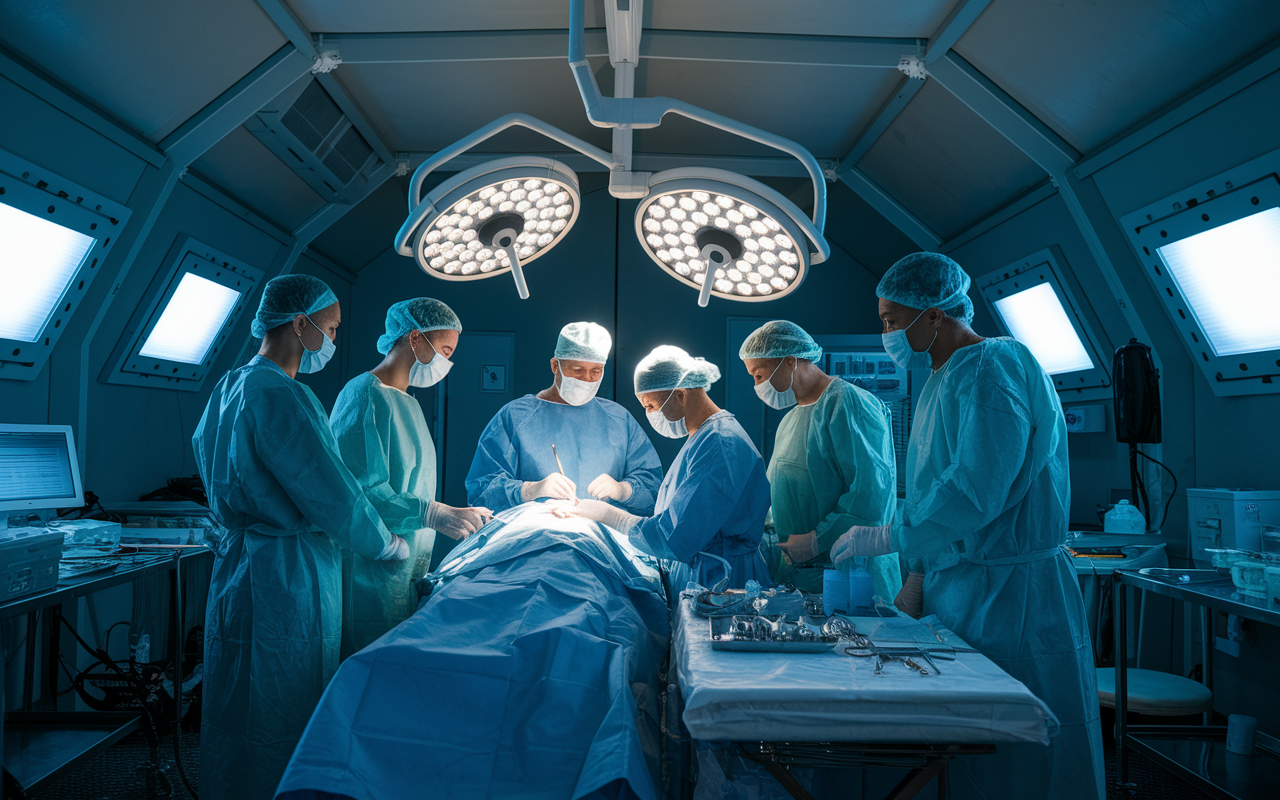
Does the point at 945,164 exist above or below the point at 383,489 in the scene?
above

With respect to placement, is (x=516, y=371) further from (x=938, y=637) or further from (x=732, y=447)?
(x=938, y=637)

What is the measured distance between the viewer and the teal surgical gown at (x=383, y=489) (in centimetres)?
238

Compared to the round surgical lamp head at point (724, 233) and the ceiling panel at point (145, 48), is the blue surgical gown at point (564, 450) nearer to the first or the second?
the round surgical lamp head at point (724, 233)

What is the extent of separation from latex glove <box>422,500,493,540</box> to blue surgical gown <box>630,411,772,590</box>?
0.63 metres

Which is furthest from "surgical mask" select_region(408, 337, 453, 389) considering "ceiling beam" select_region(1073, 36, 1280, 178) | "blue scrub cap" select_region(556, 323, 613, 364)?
"ceiling beam" select_region(1073, 36, 1280, 178)

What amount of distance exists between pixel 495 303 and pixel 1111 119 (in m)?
3.07

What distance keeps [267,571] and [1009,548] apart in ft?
5.78

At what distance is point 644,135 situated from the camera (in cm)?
356

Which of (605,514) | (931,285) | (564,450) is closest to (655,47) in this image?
(931,285)

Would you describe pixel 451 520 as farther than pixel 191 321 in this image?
No

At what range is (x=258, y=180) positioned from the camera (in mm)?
3072

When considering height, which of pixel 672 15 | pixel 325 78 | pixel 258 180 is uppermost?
pixel 672 15

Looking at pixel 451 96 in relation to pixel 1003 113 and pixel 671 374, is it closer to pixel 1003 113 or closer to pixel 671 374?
pixel 671 374

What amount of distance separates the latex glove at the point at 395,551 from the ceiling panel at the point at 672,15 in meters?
1.69
